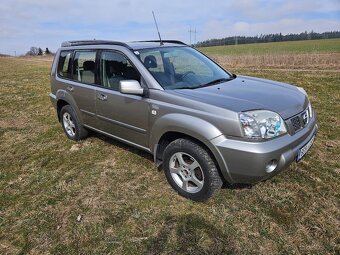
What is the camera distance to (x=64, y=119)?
5641 millimetres

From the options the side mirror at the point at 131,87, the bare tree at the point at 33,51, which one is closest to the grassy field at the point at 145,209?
the side mirror at the point at 131,87

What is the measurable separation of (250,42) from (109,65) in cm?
7354

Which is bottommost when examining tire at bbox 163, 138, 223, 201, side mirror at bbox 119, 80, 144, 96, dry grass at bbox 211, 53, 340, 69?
dry grass at bbox 211, 53, 340, 69

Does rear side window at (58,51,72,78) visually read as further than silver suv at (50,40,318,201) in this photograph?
Yes

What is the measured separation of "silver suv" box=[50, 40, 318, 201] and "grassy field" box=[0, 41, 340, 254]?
402 millimetres

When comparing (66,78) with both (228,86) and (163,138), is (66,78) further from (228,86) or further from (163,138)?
(228,86)

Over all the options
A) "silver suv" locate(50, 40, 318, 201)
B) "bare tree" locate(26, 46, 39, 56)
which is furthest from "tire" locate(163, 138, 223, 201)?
"bare tree" locate(26, 46, 39, 56)

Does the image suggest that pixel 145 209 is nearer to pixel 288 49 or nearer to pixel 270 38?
pixel 288 49

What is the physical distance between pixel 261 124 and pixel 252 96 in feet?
1.76

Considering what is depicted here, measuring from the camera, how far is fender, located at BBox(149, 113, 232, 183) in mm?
3000

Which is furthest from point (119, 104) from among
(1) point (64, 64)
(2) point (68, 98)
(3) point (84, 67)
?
(1) point (64, 64)

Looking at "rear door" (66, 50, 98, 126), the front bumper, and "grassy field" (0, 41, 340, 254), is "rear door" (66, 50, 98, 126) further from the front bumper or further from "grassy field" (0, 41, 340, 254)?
the front bumper

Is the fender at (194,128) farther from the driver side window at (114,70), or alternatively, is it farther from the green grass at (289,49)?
the green grass at (289,49)

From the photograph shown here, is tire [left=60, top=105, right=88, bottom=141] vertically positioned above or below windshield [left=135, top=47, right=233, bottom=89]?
below
